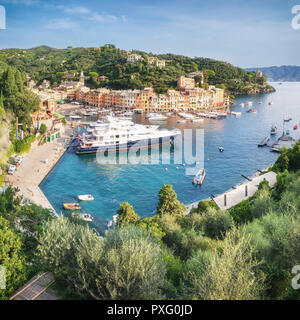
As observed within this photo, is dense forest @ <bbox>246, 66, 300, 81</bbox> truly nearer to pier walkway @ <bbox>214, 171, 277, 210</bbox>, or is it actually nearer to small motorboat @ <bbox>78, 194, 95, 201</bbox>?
pier walkway @ <bbox>214, 171, 277, 210</bbox>

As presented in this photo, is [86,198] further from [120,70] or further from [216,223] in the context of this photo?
[120,70]

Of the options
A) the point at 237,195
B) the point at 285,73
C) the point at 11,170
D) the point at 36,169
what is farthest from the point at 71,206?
the point at 285,73

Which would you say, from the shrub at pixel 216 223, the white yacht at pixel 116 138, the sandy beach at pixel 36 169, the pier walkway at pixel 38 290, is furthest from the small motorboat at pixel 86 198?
the pier walkway at pixel 38 290

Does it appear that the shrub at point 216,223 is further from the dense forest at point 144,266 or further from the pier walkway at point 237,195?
the pier walkway at point 237,195

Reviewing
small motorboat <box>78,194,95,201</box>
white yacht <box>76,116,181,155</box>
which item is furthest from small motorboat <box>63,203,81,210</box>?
white yacht <box>76,116,181,155</box>
